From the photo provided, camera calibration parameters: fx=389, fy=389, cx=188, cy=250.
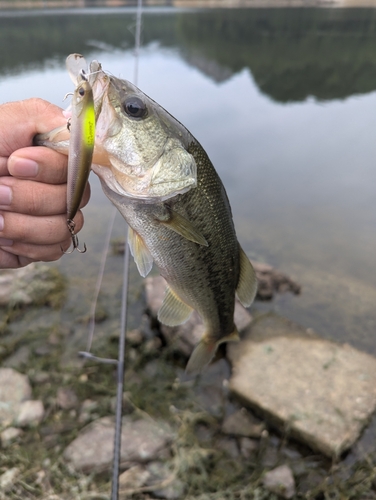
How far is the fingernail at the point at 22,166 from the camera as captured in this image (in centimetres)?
142

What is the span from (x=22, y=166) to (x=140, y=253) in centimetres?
59

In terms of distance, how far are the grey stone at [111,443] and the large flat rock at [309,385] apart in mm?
861

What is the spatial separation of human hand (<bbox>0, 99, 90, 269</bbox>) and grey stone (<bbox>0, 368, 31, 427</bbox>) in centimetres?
248

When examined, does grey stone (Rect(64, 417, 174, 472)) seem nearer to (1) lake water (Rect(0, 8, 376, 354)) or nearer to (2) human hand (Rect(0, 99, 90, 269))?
(1) lake water (Rect(0, 8, 376, 354))

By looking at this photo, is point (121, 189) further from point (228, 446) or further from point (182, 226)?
point (228, 446)

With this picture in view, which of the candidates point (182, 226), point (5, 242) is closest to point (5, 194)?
point (5, 242)

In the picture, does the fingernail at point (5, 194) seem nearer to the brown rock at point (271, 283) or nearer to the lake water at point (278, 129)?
the lake water at point (278, 129)

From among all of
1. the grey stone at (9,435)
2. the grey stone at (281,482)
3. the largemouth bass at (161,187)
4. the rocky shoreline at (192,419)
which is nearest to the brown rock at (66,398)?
the rocky shoreline at (192,419)

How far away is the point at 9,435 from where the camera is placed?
10.8ft

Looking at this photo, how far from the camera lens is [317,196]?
29.3 ft

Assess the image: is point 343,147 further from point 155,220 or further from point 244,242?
point 155,220

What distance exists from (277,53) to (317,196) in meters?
17.2

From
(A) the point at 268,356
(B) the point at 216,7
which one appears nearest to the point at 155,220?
(A) the point at 268,356

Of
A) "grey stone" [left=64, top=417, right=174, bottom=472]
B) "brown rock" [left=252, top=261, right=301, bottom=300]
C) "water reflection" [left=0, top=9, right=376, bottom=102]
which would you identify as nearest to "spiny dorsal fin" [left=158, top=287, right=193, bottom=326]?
"grey stone" [left=64, top=417, right=174, bottom=472]
